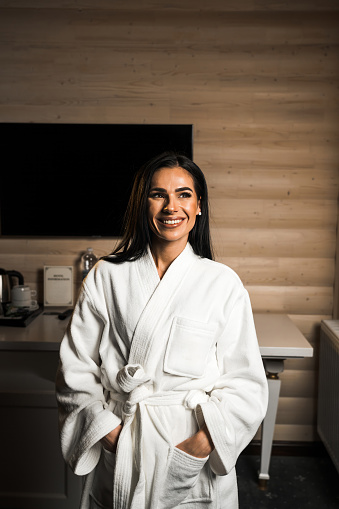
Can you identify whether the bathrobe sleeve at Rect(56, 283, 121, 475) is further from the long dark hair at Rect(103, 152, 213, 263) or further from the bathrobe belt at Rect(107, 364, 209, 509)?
the long dark hair at Rect(103, 152, 213, 263)

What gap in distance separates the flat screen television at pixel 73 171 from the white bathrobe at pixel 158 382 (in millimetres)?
1343

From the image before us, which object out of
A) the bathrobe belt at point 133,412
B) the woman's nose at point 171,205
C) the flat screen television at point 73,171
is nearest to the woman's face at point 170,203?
the woman's nose at point 171,205

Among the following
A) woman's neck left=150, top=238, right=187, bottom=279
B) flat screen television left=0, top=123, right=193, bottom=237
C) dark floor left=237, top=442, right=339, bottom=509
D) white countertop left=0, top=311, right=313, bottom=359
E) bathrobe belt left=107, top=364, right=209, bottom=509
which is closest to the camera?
bathrobe belt left=107, top=364, right=209, bottom=509

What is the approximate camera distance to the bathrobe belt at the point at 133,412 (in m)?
1.16

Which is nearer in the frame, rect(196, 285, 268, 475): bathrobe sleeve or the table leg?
rect(196, 285, 268, 475): bathrobe sleeve

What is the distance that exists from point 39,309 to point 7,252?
39cm

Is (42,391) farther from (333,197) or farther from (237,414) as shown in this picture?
(333,197)

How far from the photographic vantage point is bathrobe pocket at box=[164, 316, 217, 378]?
1.20 metres

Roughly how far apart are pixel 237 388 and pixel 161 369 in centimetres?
21

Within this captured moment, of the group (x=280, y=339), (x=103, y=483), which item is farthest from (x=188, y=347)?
(x=280, y=339)

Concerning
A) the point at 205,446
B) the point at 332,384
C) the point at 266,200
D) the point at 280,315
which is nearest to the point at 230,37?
the point at 266,200

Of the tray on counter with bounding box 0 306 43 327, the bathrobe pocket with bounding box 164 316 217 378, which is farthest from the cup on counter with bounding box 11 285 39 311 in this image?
the bathrobe pocket with bounding box 164 316 217 378

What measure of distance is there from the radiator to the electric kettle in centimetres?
163

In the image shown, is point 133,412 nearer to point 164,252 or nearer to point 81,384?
point 81,384
